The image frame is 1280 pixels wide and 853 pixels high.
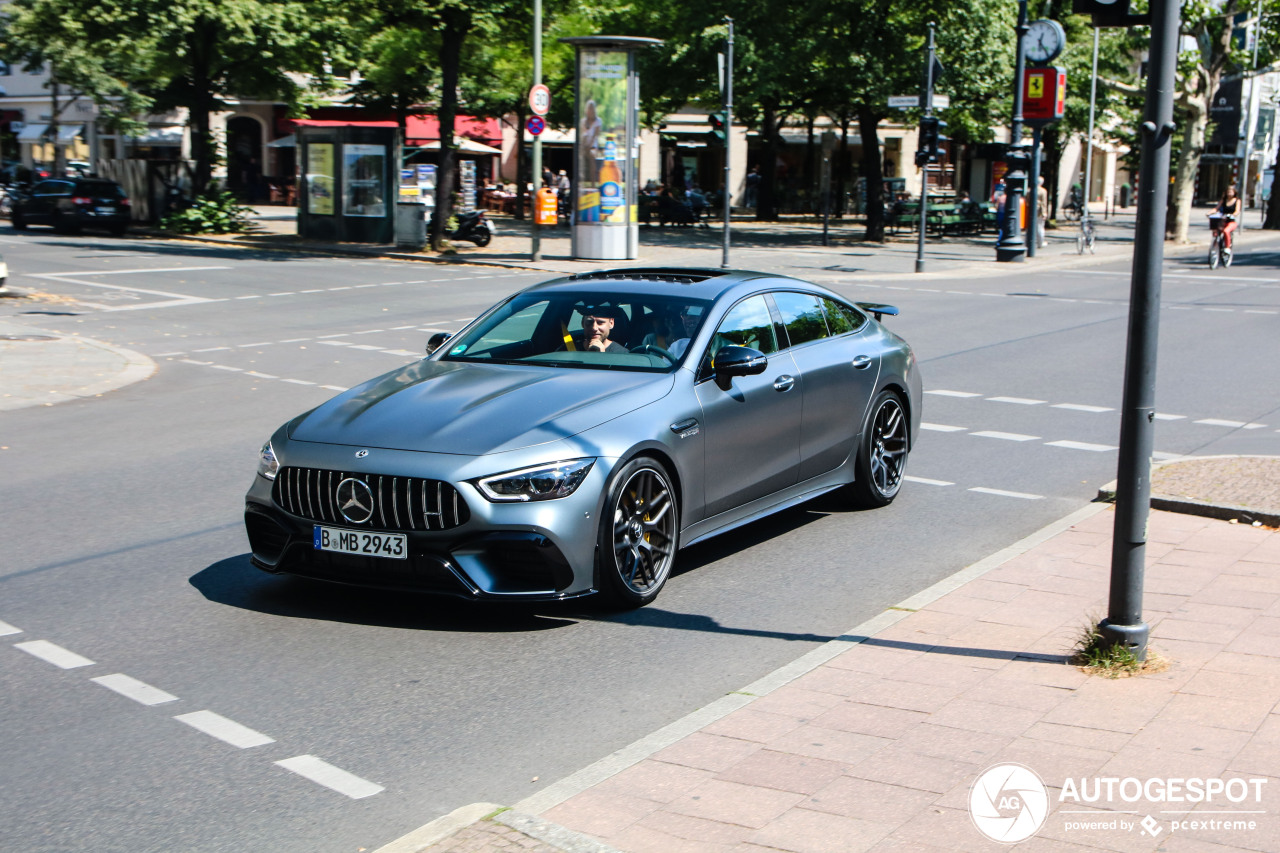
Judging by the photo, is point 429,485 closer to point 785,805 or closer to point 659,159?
point 785,805

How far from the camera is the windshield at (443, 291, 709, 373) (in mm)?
6934

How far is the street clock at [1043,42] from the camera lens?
31.7 m

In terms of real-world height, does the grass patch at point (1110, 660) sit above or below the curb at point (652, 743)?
above

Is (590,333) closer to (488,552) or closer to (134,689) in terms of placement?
(488,552)

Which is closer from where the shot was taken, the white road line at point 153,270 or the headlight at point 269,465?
the headlight at point 269,465

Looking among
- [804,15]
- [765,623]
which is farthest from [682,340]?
[804,15]

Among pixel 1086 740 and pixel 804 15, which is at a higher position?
pixel 804 15

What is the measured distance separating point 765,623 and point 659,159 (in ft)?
203

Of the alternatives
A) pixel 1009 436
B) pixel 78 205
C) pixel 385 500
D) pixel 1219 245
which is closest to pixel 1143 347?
pixel 385 500

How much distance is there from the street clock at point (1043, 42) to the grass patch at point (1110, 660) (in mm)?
28780

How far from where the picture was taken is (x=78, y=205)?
3656 cm

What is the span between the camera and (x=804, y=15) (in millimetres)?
35750

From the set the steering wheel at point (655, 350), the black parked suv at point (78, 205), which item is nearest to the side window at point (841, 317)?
the steering wheel at point (655, 350)

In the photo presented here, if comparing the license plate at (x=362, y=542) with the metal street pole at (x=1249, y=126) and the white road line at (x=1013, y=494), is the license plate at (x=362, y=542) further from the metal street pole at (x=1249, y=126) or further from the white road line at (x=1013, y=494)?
→ the metal street pole at (x=1249, y=126)
